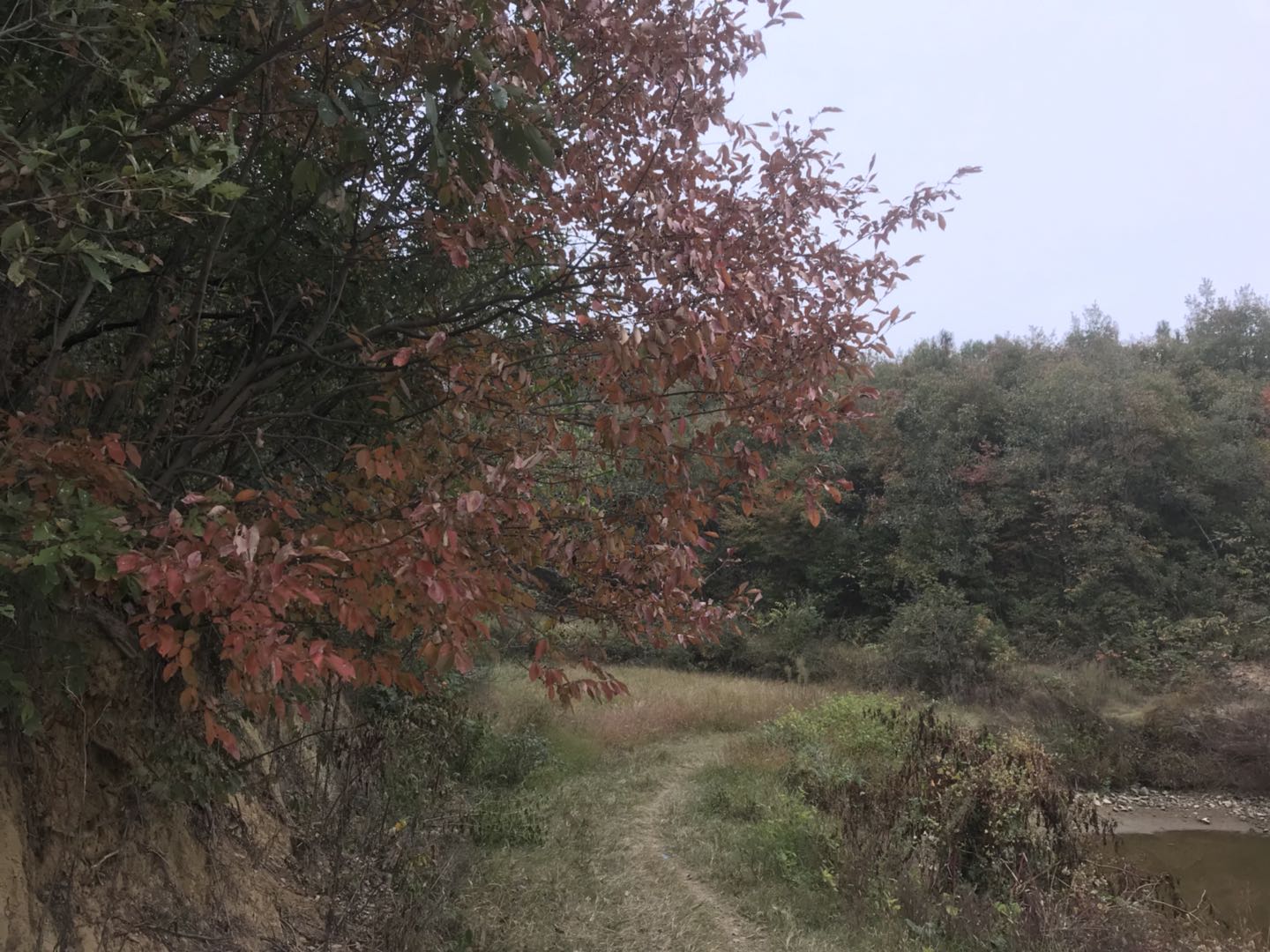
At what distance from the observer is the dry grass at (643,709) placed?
1123 cm

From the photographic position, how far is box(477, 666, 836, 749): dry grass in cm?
1123

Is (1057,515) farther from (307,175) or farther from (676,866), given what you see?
(307,175)

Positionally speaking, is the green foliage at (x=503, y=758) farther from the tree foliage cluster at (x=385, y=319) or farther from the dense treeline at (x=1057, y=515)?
the dense treeline at (x=1057, y=515)

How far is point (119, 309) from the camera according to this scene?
423cm

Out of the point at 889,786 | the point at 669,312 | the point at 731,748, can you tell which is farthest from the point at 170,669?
→ the point at 731,748

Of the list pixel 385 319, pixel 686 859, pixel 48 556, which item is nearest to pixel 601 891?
pixel 686 859

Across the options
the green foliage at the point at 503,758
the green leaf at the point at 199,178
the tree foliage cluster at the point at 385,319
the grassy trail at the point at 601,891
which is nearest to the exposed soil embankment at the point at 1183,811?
the grassy trail at the point at 601,891

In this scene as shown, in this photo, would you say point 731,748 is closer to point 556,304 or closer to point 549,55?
point 556,304

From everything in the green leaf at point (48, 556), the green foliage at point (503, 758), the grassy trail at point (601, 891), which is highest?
the green leaf at point (48, 556)

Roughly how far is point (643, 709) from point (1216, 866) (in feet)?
24.8

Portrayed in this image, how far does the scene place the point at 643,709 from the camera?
12.7 metres

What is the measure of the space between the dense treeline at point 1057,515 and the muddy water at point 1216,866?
6.46 metres

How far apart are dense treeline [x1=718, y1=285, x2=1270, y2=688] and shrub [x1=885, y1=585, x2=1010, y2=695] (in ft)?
0.15

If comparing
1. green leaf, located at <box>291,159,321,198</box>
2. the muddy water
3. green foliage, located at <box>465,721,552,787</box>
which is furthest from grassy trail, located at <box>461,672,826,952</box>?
the muddy water
